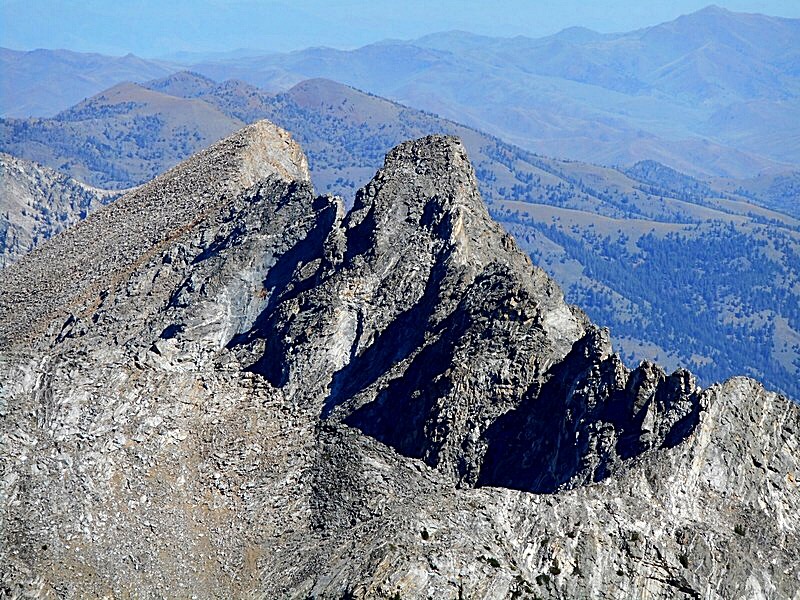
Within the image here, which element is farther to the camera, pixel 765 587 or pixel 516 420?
pixel 516 420

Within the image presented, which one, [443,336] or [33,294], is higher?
[443,336]

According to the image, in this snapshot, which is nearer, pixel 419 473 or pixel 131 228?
pixel 419 473

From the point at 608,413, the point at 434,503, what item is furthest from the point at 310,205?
the point at 434,503

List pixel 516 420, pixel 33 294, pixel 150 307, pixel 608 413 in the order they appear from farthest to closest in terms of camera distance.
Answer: pixel 33 294 < pixel 150 307 < pixel 516 420 < pixel 608 413

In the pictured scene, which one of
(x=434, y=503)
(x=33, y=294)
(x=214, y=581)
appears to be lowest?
(x=33, y=294)

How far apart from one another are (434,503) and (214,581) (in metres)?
7.39

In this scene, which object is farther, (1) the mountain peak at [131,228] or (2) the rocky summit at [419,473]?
(1) the mountain peak at [131,228]

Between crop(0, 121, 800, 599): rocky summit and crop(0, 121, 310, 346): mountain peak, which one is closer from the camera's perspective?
crop(0, 121, 800, 599): rocky summit

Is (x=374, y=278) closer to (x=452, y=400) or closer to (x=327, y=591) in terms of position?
(x=452, y=400)

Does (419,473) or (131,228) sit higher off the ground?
(419,473)

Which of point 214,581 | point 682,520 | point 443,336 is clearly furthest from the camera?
point 443,336

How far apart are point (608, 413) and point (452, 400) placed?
25.3 feet

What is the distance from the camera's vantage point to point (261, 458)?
39.1m

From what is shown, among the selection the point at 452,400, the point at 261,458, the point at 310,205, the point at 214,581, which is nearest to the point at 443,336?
the point at 452,400
